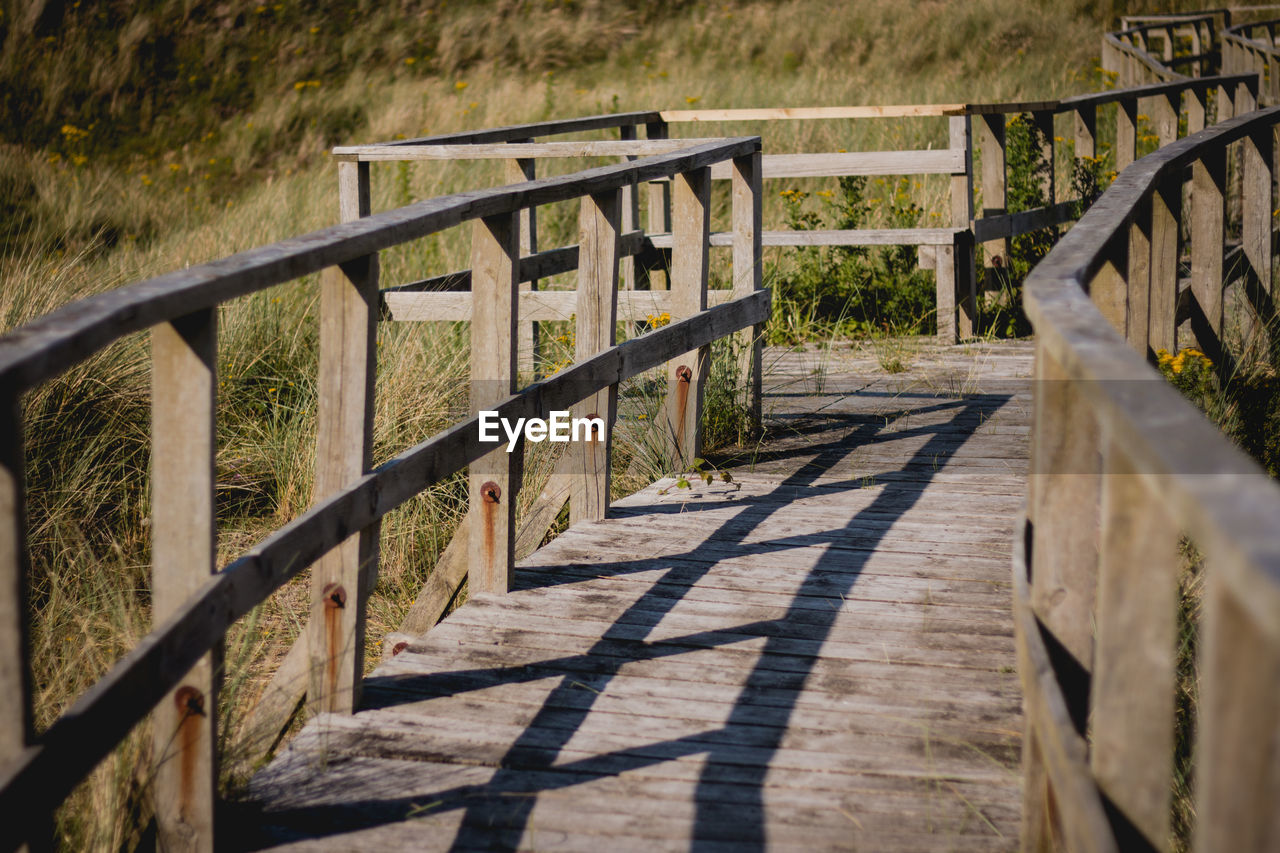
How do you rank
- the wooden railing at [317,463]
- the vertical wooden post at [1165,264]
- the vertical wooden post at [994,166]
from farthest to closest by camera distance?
the vertical wooden post at [994,166]
the vertical wooden post at [1165,264]
the wooden railing at [317,463]

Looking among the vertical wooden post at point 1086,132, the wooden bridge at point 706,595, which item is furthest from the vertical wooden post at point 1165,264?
the vertical wooden post at point 1086,132

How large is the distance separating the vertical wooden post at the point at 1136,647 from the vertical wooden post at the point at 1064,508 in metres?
0.36

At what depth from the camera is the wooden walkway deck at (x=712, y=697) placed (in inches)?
103

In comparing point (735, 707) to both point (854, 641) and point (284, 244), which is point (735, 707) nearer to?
point (854, 641)

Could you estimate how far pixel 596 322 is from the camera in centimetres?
444

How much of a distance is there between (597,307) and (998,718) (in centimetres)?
206

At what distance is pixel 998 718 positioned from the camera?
Answer: 9.89 ft

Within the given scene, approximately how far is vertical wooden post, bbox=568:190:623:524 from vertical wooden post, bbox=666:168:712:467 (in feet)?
2.11

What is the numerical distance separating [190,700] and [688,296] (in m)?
3.13

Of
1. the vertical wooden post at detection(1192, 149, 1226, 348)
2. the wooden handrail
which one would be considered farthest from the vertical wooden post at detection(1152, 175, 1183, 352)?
the wooden handrail

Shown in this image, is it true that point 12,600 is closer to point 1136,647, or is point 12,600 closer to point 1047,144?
point 1136,647

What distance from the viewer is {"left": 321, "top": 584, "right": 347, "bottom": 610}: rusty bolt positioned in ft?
10.0

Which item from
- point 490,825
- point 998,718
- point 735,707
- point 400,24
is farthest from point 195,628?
point 400,24

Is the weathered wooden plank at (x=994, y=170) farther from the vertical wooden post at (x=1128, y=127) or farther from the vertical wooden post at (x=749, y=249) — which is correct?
the vertical wooden post at (x=749, y=249)
